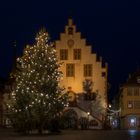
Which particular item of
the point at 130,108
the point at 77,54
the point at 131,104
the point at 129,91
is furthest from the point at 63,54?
the point at 130,108

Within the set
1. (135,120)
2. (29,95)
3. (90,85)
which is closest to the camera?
(29,95)

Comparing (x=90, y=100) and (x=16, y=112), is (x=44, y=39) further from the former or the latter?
(x=90, y=100)

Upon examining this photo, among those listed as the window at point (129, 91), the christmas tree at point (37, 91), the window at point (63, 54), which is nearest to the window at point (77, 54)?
the window at point (63, 54)

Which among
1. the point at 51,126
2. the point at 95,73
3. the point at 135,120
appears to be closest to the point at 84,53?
the point at 95,73

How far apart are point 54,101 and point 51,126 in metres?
3.47

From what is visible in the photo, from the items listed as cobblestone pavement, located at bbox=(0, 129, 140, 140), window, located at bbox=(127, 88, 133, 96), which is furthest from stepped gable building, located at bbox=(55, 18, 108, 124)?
cobblestone pavement, located at bbox=(0, 129, 140, 140)

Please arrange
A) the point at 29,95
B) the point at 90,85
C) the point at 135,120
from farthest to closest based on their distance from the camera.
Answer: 1. the point at 135,120
2. the point at 90,85
3. the point at 29,95

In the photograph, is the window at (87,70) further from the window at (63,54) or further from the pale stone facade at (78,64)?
the window at (63,54)

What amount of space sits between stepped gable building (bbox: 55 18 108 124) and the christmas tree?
2932 centimetres

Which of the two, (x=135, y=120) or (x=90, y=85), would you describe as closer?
(x=90, y=85)

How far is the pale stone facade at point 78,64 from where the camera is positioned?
3361 inches

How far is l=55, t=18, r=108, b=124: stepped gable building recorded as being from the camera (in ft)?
279

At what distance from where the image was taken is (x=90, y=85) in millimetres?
84812

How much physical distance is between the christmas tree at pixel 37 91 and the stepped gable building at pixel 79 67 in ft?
96.2
